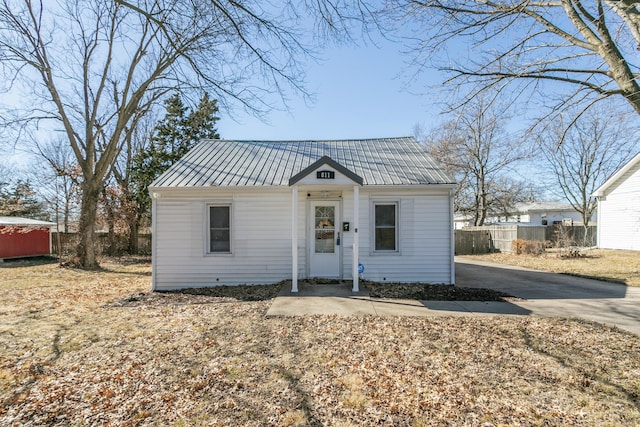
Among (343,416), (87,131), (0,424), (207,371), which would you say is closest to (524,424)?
(343,416)

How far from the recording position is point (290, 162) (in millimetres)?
9969

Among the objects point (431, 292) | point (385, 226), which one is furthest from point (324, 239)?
point (431, 292)

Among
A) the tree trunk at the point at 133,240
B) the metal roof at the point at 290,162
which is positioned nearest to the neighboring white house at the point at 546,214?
the metal roof at the point at 290,162

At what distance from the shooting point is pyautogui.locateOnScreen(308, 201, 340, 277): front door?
8773 mm

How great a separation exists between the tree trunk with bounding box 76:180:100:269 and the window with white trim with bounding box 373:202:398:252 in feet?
42.0

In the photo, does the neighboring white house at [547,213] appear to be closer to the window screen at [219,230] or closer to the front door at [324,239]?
the front door at [324,239]

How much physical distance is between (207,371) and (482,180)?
25.8 metres

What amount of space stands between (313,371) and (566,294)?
295 inches

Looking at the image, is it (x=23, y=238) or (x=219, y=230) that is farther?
(x=23, y=238)

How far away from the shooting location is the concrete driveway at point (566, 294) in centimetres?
606

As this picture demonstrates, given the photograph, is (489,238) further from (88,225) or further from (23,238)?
(23,238)

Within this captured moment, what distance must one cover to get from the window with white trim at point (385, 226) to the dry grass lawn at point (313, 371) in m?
3.24

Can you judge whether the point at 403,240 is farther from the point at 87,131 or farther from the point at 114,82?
the point at 114,82

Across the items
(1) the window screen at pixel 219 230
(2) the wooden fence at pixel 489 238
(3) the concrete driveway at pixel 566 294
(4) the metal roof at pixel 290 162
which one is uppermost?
(4) the metal roof at pixel 290 162
